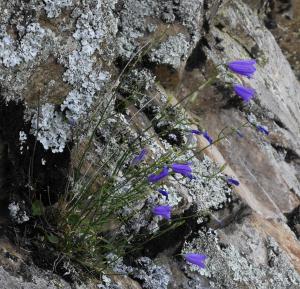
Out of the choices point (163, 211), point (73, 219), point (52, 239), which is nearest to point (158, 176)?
point (163, 211)

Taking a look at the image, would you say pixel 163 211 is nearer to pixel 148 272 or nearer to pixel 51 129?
pixel 148 272

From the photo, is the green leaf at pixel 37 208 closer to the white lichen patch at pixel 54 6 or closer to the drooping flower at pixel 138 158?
the drooping flower at pixel 138 158

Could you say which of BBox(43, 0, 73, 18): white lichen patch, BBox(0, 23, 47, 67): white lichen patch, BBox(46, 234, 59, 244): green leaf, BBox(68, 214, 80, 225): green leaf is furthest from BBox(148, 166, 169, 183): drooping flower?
BBox(43, 0, 73, 18): white lichen patch

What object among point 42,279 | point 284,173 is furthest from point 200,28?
point 42,279

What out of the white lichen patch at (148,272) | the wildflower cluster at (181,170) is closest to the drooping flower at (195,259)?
the wildflower cluster at (181,170)

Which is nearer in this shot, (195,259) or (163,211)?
(163,211)

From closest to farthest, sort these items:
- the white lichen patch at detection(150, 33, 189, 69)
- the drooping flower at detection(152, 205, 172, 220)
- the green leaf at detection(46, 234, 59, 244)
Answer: the green leaf at detection(46, 234, 59, 244), the drooping flower at detection(152, 205, 172, 220), the white lichen patch at detection(150, 33, 189, 69)

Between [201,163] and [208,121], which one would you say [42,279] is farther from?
[208,121]

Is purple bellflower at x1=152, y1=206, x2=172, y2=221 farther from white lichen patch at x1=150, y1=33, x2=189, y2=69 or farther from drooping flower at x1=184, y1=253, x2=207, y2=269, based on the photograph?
white lichen patch at x1=150, y1=33, x2=189, y2=69
